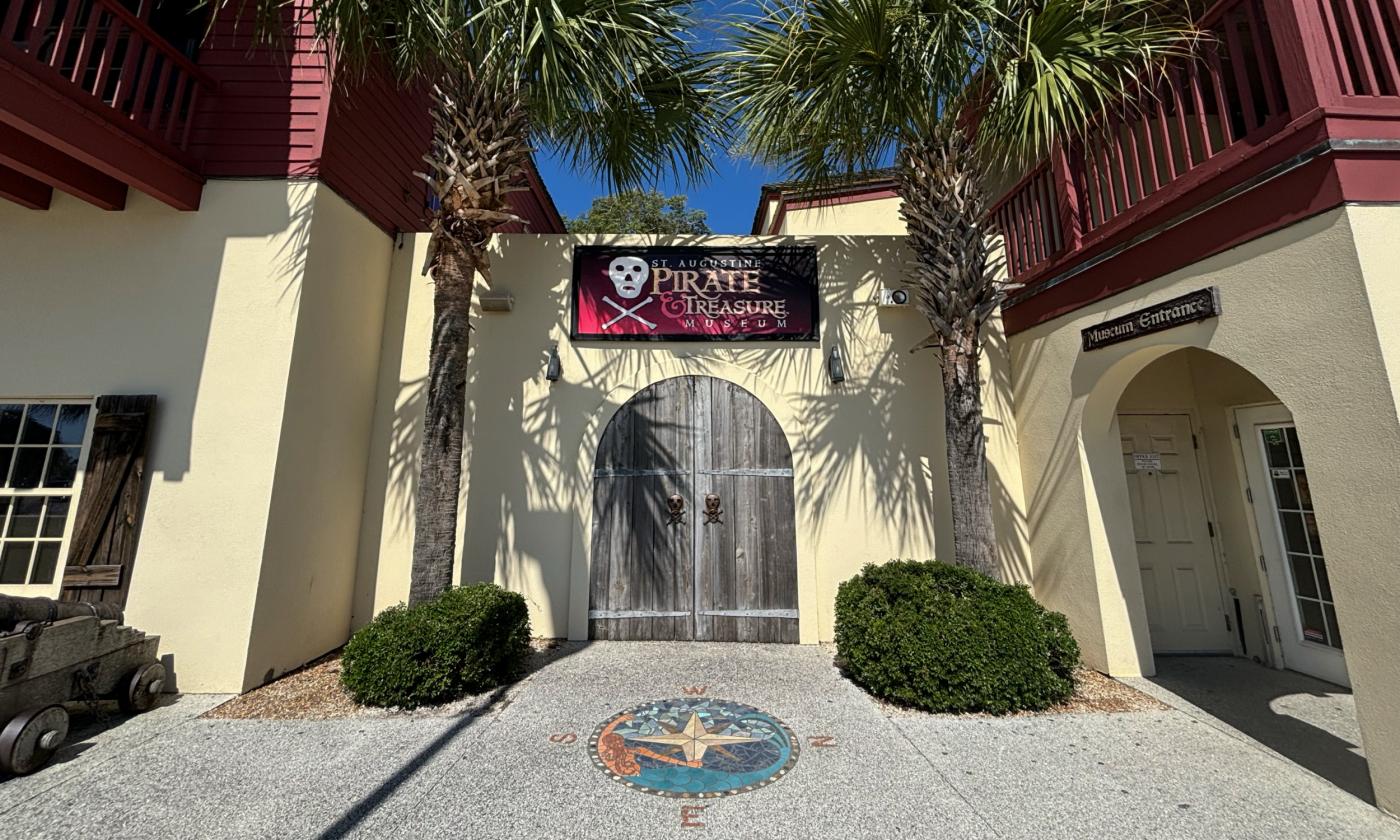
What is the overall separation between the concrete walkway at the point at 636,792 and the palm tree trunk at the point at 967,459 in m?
1.33

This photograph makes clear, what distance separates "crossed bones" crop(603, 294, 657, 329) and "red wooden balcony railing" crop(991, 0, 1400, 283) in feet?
13.5

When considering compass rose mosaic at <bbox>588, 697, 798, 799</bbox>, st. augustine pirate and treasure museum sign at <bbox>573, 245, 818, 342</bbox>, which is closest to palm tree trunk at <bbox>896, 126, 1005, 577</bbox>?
st. augustine pirate and treasure museum sign at <bbox>573, 245, 818, 342</bbox>

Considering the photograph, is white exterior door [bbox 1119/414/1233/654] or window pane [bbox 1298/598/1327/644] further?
white exterior door [bbox 1119/414/1233/654]

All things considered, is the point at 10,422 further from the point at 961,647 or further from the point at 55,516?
the point at 961,647

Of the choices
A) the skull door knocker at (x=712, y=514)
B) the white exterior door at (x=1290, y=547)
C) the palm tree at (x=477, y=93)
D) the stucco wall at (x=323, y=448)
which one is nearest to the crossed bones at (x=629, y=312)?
the palm tree at (x=477, y=93)

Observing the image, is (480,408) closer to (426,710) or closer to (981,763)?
(426,710)

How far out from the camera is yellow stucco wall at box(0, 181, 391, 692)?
4.14 m

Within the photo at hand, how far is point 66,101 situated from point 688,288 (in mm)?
5037

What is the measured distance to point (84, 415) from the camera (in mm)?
4445

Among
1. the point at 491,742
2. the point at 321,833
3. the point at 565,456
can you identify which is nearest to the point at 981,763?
the point at 491,742

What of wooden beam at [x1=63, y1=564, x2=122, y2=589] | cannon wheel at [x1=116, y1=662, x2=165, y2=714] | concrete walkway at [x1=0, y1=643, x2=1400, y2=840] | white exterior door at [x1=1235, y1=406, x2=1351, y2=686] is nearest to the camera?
concrete walkway at [x1=0, y1=643, x2=1400, y2=840]

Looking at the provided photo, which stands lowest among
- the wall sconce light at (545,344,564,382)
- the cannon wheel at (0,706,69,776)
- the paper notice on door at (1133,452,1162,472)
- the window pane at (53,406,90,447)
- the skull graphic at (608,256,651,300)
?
the cannon wheel at (0,706,69,776)

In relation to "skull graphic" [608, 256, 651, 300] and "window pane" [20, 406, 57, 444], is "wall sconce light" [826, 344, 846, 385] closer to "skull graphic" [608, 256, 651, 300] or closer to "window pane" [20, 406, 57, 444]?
"skull graphic" [608, 256, 651, 300]

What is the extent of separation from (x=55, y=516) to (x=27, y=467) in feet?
1.72
